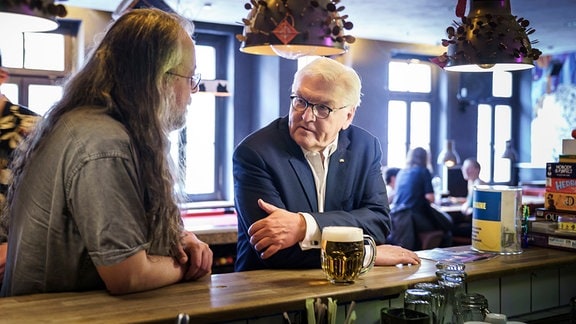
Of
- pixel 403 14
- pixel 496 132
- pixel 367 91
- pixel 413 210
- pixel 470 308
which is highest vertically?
pixel 403 14

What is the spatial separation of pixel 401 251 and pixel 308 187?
1.33 feet

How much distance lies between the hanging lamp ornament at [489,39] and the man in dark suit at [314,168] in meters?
0.38

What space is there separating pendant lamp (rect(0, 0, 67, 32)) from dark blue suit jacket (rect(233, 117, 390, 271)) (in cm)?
85

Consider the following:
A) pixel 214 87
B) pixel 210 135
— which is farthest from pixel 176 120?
pixel 210 135

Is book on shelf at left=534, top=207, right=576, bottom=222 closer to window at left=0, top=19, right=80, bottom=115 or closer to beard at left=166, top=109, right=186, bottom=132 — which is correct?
beard at left=166, top=109, right=186, bottom=132

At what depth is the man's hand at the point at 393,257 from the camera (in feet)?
6.71

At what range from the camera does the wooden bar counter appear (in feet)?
4.75

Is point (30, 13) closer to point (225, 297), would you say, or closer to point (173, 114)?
point (173, 114)

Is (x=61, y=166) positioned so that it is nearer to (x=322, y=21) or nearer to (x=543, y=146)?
(x=322, y=21)

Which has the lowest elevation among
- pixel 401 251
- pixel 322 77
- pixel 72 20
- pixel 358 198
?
pixel 401 251

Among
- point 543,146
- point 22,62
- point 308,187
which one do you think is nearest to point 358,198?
point 308,187

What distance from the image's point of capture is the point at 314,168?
2367mm

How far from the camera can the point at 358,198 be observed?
2.40m

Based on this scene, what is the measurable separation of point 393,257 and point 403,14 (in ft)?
19.0
